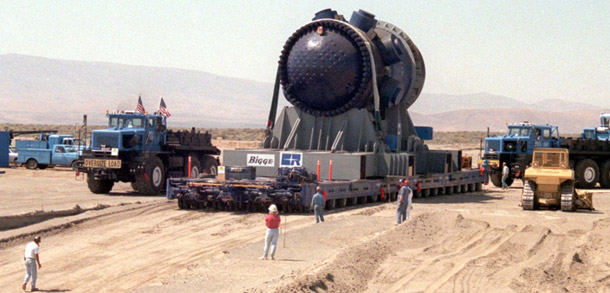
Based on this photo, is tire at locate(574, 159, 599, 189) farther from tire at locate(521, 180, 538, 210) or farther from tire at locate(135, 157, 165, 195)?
tire at locate(135, 157, 165, 195)

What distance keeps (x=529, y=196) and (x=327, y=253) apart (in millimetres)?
11157

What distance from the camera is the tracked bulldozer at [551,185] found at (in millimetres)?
26031

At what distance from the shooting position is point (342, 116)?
27344 mm

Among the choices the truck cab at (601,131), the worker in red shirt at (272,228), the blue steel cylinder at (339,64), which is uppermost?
the blue steel cylinder at (339,64)

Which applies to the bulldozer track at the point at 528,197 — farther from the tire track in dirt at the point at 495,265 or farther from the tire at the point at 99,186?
the tire at the point at 99,186

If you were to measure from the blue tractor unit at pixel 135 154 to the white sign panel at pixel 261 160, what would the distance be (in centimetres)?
280

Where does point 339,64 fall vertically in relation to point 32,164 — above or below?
above

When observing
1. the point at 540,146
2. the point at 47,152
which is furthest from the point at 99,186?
the point at 540,146

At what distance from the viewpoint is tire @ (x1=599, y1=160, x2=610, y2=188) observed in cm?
3794

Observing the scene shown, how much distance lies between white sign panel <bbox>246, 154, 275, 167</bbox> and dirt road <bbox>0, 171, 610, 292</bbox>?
3.03 metres

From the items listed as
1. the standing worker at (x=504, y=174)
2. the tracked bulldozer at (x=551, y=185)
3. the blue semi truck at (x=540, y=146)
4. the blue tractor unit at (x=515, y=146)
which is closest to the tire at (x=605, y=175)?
the blue semi truck at (x=540, y=146)

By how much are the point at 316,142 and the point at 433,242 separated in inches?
375

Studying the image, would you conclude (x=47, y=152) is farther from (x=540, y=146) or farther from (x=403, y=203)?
(x=403, y=203)

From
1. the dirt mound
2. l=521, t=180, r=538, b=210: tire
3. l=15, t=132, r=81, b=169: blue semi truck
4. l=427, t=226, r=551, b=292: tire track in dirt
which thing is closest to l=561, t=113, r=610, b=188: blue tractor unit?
l=521, t=180, r=538, b=210: tire
